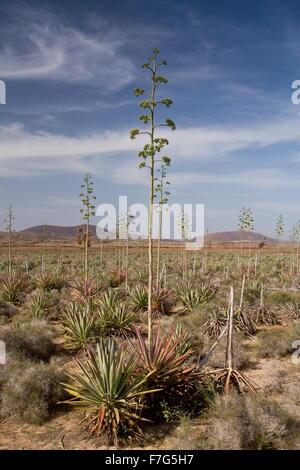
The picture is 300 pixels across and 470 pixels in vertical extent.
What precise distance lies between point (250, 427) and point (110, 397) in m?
1.95

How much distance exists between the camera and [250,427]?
4.63m

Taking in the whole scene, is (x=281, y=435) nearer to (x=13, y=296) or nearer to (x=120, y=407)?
(x=120, y=407)

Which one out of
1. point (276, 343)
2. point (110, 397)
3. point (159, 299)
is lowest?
point (276, 343)

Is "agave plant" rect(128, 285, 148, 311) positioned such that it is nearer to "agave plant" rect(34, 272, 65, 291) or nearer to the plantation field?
the plantation field

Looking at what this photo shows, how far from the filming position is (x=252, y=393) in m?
5.58

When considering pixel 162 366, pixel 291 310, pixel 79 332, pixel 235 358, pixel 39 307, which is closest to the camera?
pixel 162 366

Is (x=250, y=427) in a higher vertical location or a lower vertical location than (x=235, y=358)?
higher

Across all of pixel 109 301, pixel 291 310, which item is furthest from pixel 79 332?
pixel 291 310

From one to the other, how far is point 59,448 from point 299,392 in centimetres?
409

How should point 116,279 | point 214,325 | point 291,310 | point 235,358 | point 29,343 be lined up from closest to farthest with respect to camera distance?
1. point 235,358
2. point 29,343
3. point 214,325
4. point 291,310
5. point 116,279

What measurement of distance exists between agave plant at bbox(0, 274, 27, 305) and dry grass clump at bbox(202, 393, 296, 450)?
439 inches

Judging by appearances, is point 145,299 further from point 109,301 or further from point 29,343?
point 29,343

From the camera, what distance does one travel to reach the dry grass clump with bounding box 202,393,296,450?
14.6 feet

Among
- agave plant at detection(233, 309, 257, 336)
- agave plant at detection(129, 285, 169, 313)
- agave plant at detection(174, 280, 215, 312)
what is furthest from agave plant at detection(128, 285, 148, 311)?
agave plant at detection(233, 309, 257, 336)
